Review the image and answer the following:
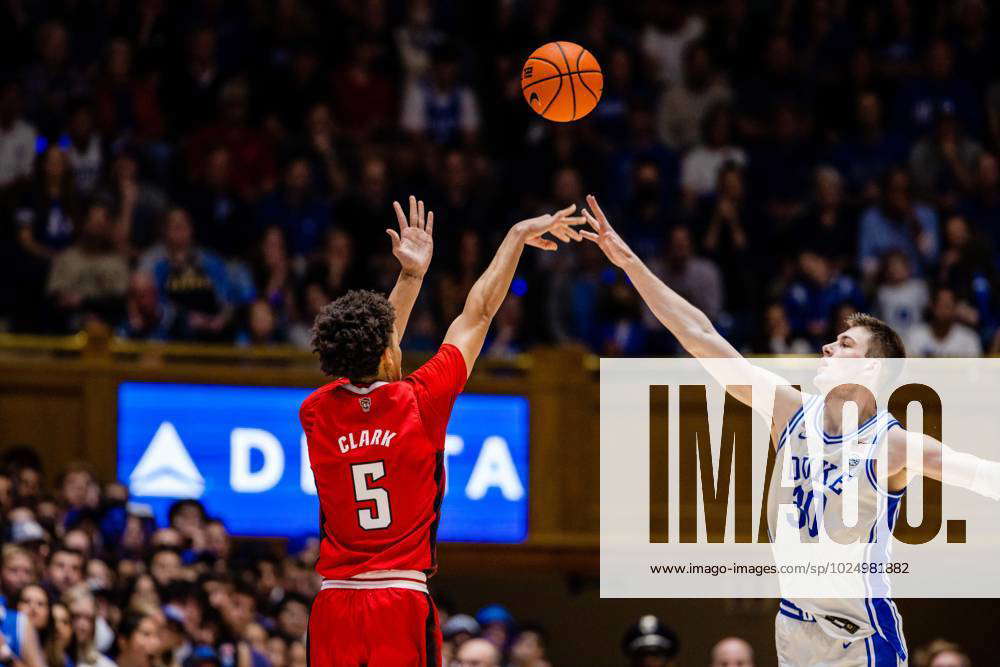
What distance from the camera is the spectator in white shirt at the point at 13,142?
51.5ft

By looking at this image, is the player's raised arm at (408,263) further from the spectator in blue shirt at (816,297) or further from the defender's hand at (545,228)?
the spectator in blue shirt at (816,297)

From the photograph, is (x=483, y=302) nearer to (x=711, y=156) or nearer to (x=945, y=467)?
(x=945, y=467)

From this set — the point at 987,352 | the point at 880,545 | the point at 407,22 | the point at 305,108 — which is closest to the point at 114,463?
the point at 305,108

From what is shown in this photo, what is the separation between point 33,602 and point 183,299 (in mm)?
5349

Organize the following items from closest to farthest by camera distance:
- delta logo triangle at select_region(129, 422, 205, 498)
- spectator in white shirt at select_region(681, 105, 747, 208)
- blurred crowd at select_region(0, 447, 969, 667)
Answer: blurred crowd at select_region(0, 447, 969, 667)
delta logo triangle at select_region(129, 422, 205, 498)
spectator in white shirt at select_region(681, 105, 747, 208)

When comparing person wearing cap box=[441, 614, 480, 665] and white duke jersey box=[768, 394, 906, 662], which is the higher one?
white duke jersey box=[768, 394, 906, 662]

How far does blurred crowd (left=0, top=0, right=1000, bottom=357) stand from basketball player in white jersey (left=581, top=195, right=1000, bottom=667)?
744 cm

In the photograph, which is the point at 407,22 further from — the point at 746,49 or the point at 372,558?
the point at 372,558

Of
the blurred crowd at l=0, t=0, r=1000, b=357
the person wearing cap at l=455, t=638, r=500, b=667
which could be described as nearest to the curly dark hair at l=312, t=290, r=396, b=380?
the person wearing cap at l=455, t=638, r=500, b=667

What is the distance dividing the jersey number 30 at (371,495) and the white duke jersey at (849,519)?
1766 millimetres

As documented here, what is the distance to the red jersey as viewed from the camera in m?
6.40

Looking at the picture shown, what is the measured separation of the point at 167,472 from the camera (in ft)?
47.1

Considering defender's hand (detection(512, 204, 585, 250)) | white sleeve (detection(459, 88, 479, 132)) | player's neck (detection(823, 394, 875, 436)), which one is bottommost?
player's neck (detection(823, 394, 875, 436))

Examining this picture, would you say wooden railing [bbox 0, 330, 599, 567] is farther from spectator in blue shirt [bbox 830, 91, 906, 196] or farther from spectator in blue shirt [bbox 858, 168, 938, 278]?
spectator in blue shirt [bbox 830, 91, 906, 196]
